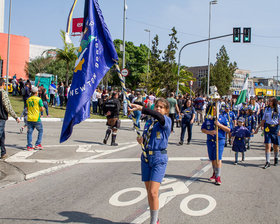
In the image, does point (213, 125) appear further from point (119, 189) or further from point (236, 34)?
point (236, 34)

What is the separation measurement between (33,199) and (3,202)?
0.48 m

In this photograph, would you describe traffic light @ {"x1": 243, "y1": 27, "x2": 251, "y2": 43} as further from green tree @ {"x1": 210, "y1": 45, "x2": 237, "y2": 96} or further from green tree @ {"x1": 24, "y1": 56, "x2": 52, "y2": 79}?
green tree @ {"x1": 24, "y1": 56, "x2": 52, "y2": 79}

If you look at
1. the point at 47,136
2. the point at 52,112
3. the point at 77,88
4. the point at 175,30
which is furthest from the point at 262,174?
the point at 175,30

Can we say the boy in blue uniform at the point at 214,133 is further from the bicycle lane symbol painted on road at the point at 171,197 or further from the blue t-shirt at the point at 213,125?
the bicycle lane symbol painted on road at the point at 171,197

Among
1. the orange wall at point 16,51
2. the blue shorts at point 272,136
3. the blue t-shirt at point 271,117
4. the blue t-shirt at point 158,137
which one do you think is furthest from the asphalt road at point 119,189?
the orange wall at point 16,51

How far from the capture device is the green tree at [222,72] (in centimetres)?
4722

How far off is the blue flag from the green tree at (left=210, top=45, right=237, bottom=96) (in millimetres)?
44219

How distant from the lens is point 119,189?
5945 millimetres

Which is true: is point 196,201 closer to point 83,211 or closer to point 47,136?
point 83,211

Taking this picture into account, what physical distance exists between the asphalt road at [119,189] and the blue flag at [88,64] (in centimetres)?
131

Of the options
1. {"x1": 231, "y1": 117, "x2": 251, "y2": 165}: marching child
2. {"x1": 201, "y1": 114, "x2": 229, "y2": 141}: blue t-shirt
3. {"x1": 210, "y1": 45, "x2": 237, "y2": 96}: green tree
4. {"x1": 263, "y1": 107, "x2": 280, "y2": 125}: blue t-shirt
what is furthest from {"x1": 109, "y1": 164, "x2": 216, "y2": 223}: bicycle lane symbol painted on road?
{"x1": 210, "y1": 45, "x2": 237, "y2": 96}: green tree

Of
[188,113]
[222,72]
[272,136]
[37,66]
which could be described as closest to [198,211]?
[272,136]

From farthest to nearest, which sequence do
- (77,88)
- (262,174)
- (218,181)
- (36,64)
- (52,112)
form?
(36,64) < (52,112) < (262,174) < (218,181) < (77,88)

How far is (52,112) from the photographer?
2028 cm
